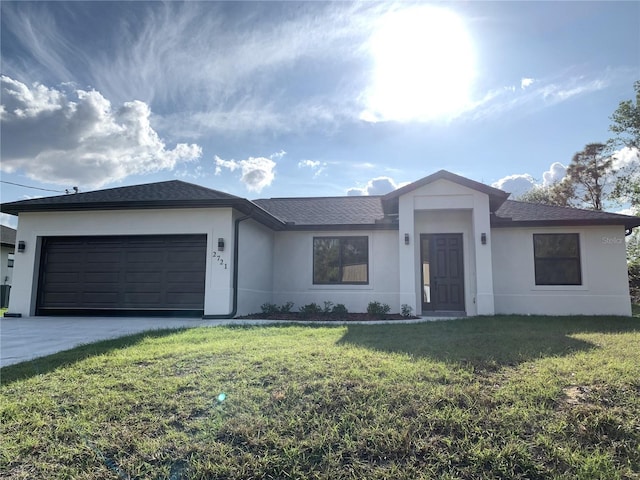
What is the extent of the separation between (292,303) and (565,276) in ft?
28.3

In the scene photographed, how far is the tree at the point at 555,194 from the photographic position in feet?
93.7

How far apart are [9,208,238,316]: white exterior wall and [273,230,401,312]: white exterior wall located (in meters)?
3.27

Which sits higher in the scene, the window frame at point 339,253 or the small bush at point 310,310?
the window frame at point 339,253

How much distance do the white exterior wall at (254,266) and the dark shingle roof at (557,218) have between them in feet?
A: 23.9

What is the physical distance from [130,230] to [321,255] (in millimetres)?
5944

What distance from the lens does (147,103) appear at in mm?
12352

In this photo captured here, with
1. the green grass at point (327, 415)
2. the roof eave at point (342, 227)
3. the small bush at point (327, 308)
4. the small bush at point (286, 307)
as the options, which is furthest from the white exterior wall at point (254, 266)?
the green grass at point (327, 415)

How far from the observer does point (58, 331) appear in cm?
873

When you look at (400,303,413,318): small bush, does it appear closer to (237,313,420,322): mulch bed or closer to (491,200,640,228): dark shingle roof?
(237,313,420,322): mulch bed

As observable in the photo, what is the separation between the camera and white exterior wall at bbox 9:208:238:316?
10766 millimetres

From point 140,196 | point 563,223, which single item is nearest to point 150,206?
point 140,196

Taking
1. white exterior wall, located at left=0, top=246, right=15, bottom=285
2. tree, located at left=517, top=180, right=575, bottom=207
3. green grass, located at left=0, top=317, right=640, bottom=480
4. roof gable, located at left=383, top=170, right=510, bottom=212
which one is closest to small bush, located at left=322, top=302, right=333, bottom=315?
roof gable, located at left=383, top=170, right=510, bottom=212

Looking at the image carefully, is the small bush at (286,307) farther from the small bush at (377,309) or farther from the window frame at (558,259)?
the window frame at (558,259)

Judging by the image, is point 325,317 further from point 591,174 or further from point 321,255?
point 591,174
